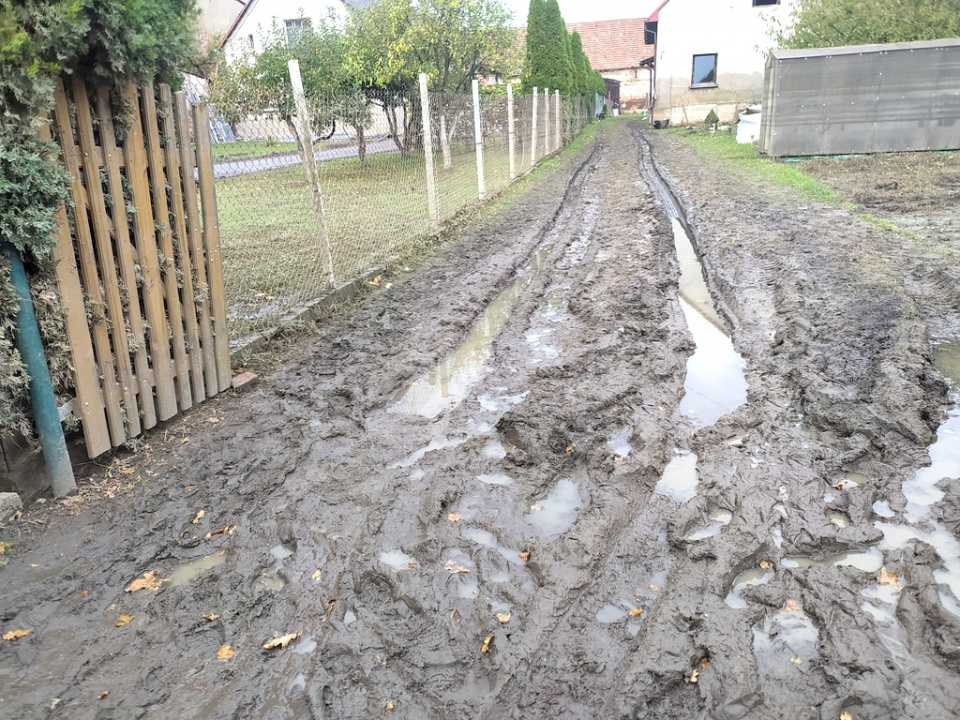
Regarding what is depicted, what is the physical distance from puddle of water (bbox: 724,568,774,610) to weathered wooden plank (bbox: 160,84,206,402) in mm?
3348

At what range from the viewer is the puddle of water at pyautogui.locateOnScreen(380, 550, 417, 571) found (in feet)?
9.79

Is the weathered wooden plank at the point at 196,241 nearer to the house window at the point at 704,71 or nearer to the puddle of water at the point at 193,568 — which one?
the puddle of water at the point at 193,568

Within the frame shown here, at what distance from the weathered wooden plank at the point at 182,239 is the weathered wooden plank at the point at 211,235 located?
0.51 feet

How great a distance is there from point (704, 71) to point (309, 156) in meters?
35.0

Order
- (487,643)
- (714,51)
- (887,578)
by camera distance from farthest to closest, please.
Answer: (714,51)
(887,578)
(487,643)

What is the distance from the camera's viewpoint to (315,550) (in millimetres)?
3109

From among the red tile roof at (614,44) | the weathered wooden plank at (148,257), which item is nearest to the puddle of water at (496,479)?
the weathered wooden plank at (148,257)

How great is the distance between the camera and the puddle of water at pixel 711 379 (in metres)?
4.54

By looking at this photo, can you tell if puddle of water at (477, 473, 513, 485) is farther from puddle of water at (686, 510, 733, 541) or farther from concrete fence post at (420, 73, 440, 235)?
concrete fence post at (420, 73, 440, 235)

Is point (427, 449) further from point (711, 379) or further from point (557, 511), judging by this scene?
point (711, 379)

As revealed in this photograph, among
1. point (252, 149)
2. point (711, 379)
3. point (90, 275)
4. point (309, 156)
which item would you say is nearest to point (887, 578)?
point (711, 379)

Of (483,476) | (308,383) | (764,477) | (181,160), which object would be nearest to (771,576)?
(764,477)

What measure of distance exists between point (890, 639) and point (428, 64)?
19.3 meters

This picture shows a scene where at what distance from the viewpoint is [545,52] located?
31375mm
